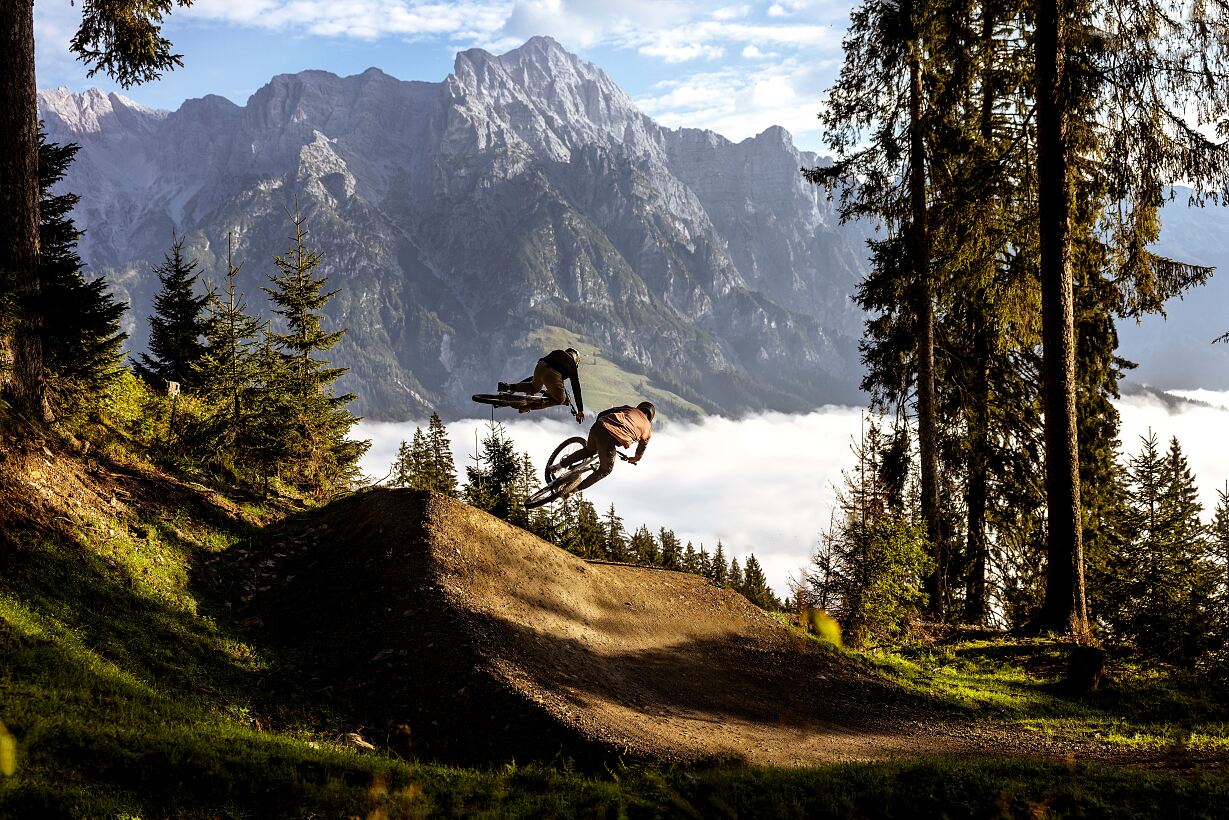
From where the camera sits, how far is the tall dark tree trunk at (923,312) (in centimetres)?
1686

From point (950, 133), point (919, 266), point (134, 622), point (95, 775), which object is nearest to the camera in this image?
point (95, 775)

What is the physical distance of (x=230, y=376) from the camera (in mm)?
18297

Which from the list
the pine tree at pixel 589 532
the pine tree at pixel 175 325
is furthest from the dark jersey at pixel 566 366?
the pine tree at pixel 589 532

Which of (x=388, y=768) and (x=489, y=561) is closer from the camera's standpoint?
(x=388, y=768)

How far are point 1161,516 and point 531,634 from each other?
27.4m

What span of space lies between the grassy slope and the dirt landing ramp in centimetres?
99

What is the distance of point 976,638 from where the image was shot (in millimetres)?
15625

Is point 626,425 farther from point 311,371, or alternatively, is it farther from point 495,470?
point 495,470

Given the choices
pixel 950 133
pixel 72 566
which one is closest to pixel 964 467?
pixel 950 133

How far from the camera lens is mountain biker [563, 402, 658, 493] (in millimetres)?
11789

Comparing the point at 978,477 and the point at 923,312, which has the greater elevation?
the point at 923,312

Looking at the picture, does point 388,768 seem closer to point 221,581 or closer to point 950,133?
point 221,581

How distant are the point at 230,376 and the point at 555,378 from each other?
36.8ft

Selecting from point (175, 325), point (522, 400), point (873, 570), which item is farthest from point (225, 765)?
point (175, 325)
